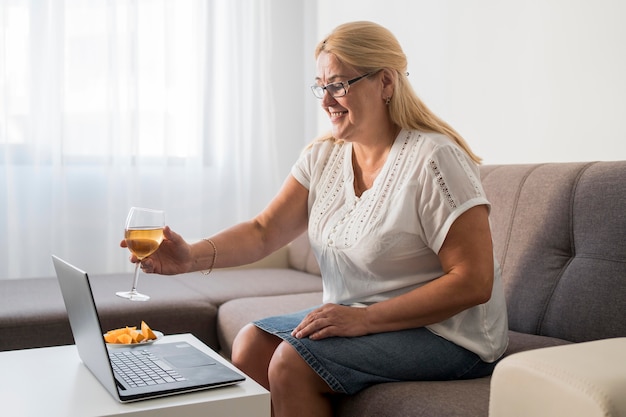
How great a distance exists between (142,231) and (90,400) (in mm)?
369

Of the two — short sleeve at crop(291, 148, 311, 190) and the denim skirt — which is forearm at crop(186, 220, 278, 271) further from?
the denim skirt

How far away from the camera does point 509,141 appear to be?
2668mm

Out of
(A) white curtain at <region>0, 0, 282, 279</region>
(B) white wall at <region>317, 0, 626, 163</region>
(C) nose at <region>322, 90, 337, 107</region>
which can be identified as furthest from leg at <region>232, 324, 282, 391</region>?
(A) white curtain at <region>0, 0, 282, 279</region>

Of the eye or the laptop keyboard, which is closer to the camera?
the laptop keyboard

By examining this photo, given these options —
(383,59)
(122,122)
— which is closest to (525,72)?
(383,59)

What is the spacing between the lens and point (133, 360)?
147cm

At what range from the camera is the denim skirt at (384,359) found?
149cm

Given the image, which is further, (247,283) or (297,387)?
(247,283)

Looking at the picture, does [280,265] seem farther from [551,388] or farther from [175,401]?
[551,388]

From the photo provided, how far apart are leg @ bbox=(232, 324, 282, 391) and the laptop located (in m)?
0.16

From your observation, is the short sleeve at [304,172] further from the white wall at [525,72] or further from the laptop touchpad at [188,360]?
the white wall at [525,72]

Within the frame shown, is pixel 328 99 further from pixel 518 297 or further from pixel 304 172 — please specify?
pixel 518 297

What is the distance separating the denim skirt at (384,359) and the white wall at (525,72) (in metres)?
1.02

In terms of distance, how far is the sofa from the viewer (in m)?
1.49
